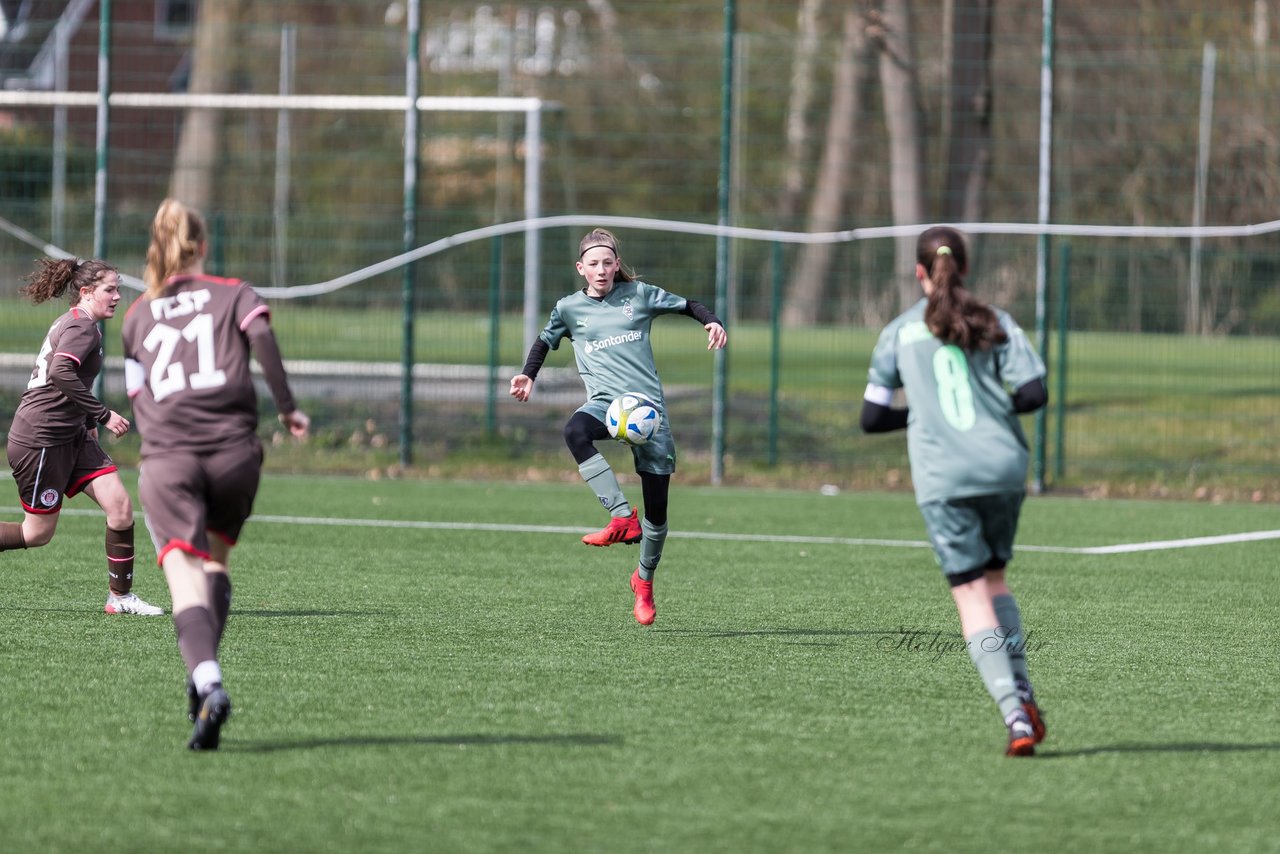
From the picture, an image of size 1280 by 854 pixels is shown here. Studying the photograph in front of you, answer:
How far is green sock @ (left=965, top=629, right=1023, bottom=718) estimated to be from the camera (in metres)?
5.61

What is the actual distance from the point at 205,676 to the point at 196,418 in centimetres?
79

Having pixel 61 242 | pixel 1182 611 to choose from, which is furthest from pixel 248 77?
pixel 1182 611

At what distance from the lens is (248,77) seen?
36375 mm

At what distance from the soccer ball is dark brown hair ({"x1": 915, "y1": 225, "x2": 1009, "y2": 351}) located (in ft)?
9.51

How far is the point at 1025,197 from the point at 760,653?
1403 cm

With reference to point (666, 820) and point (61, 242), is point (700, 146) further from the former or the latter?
point (666, 820)

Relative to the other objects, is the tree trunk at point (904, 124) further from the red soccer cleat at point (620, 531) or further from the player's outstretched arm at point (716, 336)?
the red soccer cleat at point (620, 531)

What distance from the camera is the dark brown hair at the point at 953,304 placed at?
550 cm

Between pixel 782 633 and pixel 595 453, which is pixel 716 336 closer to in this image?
pixel 595 453

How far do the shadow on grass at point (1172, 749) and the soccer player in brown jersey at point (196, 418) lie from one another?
2.65 m

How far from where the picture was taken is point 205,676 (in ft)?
17.9

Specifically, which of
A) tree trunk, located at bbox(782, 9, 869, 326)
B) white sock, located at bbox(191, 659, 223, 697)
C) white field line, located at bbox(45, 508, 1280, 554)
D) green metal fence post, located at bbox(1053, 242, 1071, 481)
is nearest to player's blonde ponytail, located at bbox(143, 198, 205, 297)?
white sock, located at bbox(191, 659, 223, 697)

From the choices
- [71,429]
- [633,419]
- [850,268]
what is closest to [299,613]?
[71,429]

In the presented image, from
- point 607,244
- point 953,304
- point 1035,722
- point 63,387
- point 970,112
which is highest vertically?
point 970,112
